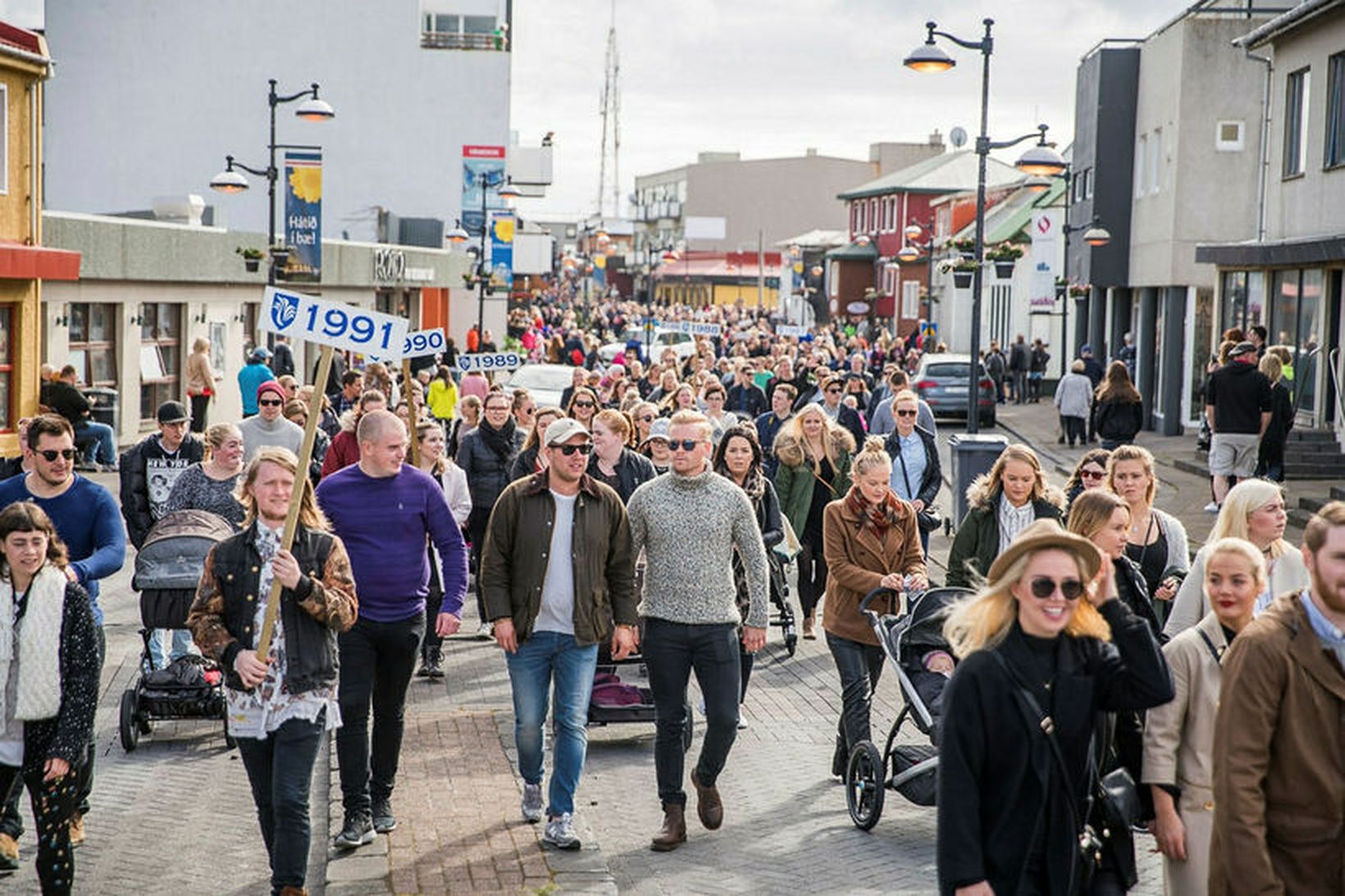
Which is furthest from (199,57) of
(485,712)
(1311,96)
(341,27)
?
(485,712)

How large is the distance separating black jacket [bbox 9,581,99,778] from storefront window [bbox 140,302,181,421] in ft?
82.1

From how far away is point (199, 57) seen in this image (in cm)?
6412

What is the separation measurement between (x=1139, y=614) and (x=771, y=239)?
142 m

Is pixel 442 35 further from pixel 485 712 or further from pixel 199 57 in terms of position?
pixel 485 712

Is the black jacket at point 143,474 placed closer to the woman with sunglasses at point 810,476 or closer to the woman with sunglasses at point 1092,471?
the woman with sunglasses at point 810,476

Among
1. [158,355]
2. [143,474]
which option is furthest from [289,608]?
[158,355]

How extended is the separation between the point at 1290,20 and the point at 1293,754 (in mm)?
23158

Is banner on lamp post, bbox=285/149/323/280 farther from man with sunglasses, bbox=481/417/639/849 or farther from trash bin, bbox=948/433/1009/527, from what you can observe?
man with sunglasses, bbox=481/417/639/849

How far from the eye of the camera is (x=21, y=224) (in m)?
24.2

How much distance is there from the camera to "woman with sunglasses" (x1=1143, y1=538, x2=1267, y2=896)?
5.51 m

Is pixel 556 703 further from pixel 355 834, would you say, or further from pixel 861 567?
pixel 861 567

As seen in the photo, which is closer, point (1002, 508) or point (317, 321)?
point (317, 321)

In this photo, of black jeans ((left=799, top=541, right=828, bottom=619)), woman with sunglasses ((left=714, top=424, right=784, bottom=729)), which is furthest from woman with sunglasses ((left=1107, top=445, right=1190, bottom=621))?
black jeans ((left=799, top=541, right=828, bottom=619))

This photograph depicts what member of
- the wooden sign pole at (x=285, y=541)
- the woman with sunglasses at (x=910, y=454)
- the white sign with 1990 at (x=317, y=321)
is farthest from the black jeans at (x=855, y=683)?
the woman with sunglasses at (x=910, y=454)
